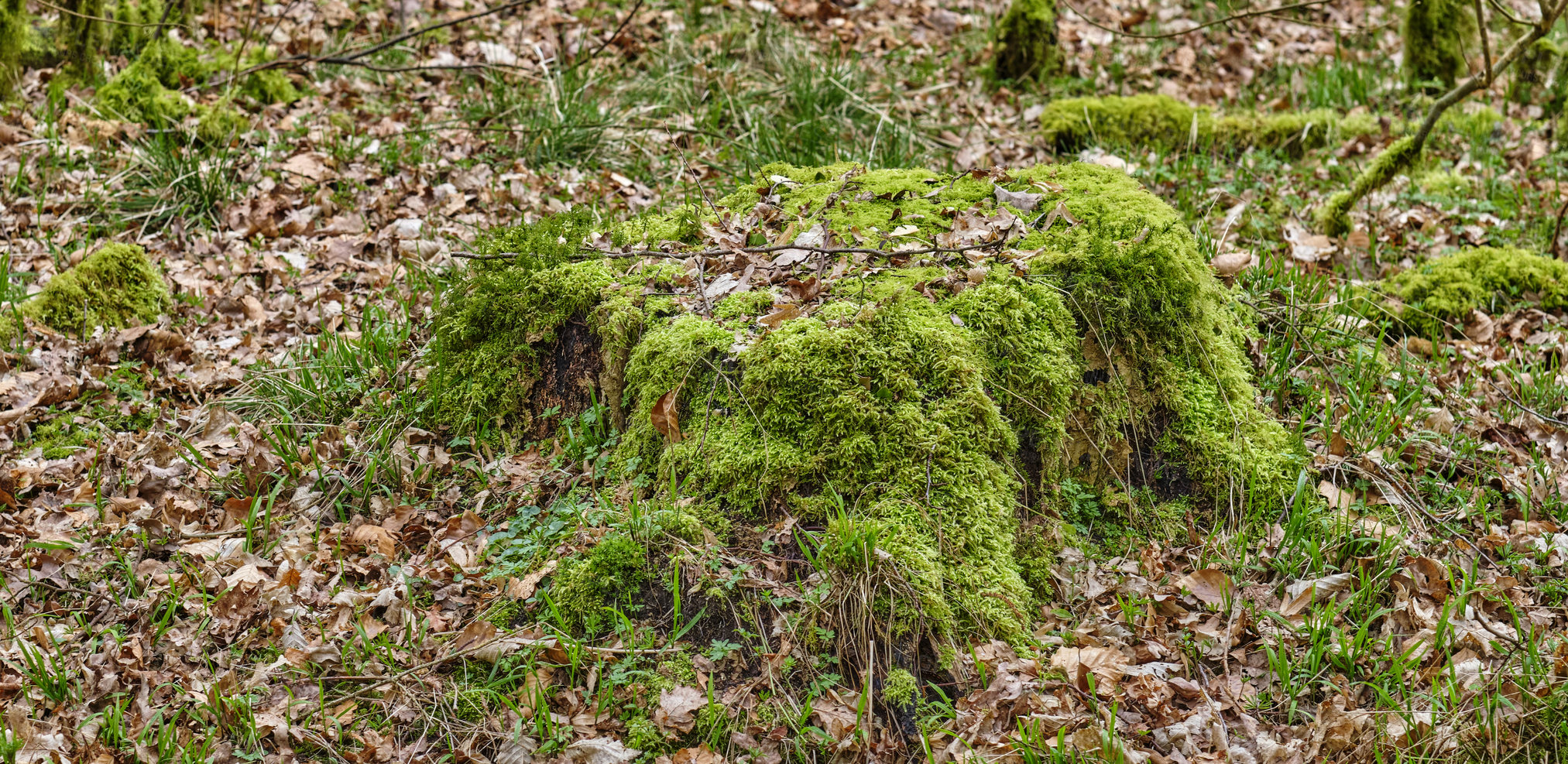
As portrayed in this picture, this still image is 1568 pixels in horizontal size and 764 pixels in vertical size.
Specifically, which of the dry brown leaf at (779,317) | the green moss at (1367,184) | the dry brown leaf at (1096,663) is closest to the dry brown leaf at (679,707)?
the dry brown leaf at (1096,663)

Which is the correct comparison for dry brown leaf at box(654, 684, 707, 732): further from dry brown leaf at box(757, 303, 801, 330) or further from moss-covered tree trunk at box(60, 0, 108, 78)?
moss-covered tree trunk at box(60, 0, 108, 78)

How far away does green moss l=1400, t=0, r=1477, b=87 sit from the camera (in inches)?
286

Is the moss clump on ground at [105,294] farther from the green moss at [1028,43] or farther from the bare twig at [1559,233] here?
the bare twig at [1559,233]

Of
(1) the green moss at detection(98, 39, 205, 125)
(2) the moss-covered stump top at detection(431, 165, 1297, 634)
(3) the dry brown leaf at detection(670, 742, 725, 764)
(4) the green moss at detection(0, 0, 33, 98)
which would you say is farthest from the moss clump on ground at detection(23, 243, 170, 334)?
(3) the dry brown leaf at detection(670, 742, 725, 764)

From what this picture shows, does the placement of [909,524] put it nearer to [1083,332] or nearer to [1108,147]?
[1083,332]

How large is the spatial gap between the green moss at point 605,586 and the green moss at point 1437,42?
6951 millimetres

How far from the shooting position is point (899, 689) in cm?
277

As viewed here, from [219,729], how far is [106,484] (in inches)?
61.4

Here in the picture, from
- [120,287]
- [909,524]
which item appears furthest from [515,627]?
[120,287]

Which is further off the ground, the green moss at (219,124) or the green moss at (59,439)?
the green moss at (219,124)

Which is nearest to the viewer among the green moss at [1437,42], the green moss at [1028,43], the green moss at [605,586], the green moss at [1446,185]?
the green moss at [605,586]

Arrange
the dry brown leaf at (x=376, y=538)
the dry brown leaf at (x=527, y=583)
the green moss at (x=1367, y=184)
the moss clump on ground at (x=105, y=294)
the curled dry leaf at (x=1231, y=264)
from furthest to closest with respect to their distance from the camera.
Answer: the green moss at (x=1367, y=184)
the moss clump on ground at (x=105, y=294)
the curled dry leaf at (x=1231, y=264)
the dry brown leaf at (x=376, y=538)
the dry brown leaf at (x=527, y=583)

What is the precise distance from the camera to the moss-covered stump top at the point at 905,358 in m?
3.08

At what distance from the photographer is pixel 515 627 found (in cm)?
311
